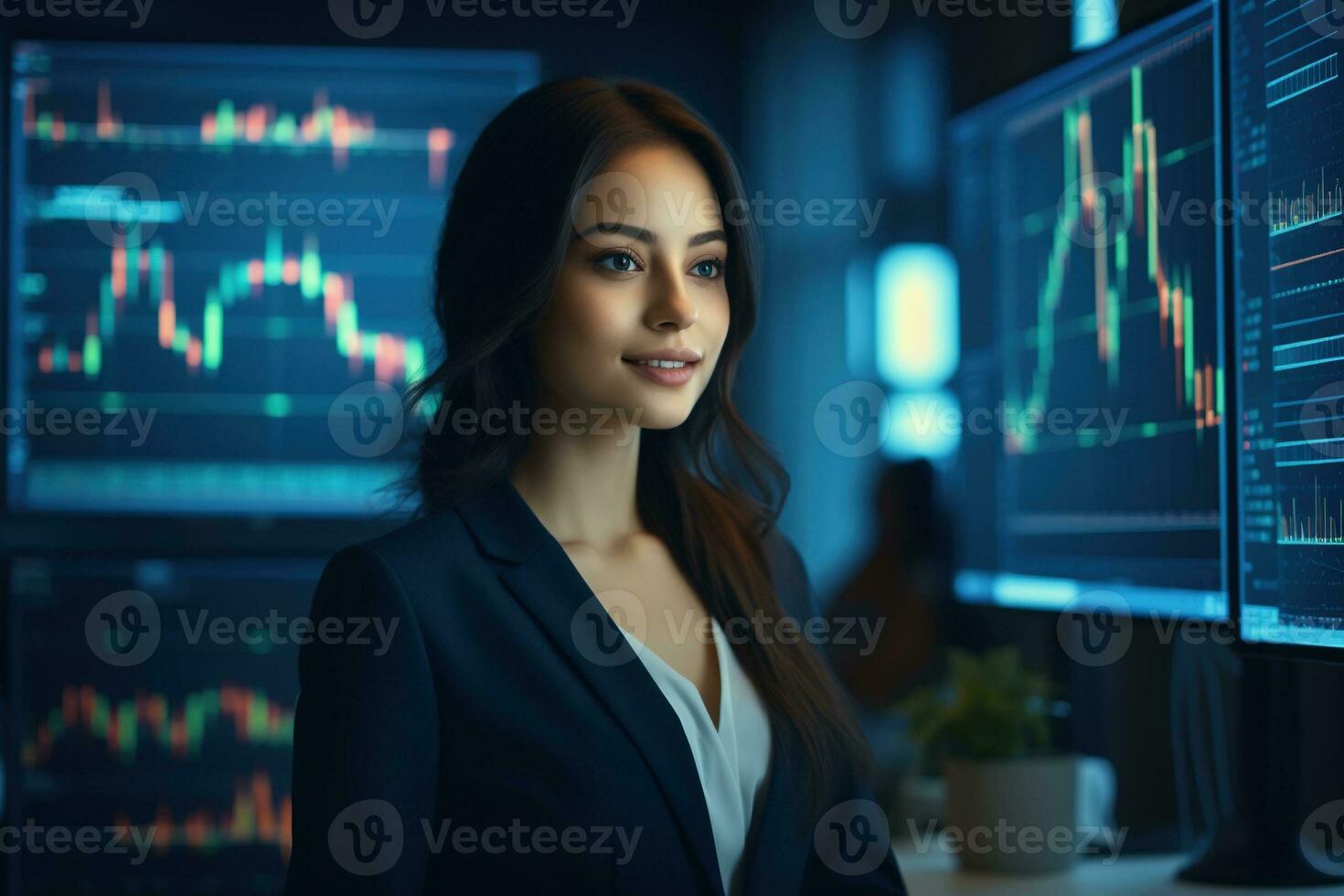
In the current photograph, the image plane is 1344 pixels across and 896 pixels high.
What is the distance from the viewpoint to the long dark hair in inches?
46.8

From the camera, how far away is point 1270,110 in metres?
1.36

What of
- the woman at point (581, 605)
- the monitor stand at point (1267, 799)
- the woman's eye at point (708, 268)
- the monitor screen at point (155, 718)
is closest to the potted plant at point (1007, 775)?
the monitor stand at point (1267, 799)

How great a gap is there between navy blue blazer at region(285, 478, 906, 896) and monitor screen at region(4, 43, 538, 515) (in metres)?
1.49

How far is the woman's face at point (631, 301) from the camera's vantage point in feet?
3.89

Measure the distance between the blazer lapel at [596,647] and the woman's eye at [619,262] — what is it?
0.82 feet

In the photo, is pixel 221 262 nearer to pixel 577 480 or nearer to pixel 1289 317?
pixel 577 480

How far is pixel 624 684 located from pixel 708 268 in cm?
→ 43

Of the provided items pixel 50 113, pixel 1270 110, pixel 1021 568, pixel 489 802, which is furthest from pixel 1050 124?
pixel 50 113

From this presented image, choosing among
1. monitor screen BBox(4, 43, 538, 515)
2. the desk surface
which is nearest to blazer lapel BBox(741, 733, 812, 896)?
the desk surface

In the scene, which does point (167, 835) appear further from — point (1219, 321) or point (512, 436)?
point (1219, 321)

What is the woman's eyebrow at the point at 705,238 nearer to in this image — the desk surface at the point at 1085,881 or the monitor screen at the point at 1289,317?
the monitor screen at the point at 1289,317

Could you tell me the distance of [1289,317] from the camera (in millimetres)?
1326

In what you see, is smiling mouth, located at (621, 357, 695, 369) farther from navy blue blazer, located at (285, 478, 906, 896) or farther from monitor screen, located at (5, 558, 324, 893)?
monitor screen, located at (5, 558, 324, 893)

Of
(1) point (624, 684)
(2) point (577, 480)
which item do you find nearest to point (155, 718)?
(2) point (577, 480)
